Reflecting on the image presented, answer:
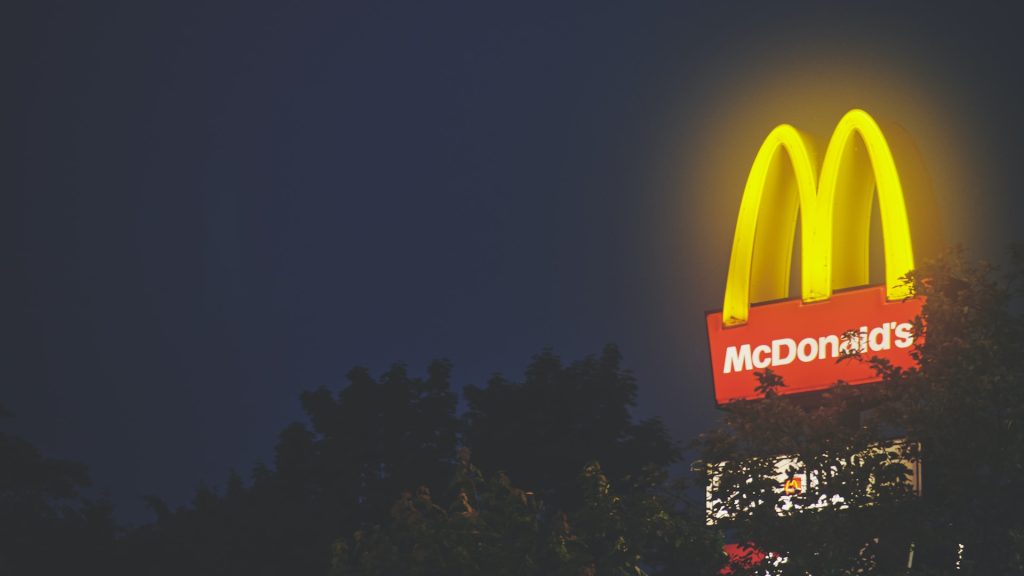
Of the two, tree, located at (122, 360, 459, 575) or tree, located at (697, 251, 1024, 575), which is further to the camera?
tree, located at (122, 360, 459, 575)

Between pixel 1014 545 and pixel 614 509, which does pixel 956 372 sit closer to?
pixel 1014 545

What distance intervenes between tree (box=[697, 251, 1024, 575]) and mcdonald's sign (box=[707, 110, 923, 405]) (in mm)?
5116

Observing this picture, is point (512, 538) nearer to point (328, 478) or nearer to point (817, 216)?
point (817, 216)

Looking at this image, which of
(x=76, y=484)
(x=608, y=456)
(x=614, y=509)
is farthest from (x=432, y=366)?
(x=614, y=509)

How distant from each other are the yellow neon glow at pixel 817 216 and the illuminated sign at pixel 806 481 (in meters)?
5.90

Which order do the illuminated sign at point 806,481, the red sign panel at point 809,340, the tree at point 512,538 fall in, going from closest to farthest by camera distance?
the illuminated sign at point 806,481, the tree at point 512,538, the red sign panel at point 809,340

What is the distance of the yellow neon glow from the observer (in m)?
24.0

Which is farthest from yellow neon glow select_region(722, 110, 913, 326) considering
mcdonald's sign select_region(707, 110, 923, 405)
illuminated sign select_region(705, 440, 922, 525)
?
illuminated sign select_region(705, 440, 922, 525)

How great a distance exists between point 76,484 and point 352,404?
839 centimetres

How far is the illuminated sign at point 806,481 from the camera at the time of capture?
697 inches

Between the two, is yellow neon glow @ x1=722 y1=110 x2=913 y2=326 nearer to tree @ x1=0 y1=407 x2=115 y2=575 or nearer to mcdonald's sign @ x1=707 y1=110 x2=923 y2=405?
mcdonald's sign @ x1=707 y1=110 x2=923 y2=405

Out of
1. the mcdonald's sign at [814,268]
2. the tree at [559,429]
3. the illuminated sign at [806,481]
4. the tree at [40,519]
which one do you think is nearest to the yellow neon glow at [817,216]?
the mcdonald's sign at [814,268]

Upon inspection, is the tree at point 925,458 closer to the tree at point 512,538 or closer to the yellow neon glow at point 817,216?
the tree at point 512,538

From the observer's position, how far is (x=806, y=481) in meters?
18.5
